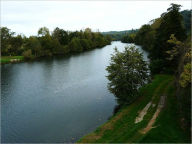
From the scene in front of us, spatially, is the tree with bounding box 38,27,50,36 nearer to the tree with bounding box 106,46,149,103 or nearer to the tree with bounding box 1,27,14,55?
the tree with bounding box 1,27,14,55

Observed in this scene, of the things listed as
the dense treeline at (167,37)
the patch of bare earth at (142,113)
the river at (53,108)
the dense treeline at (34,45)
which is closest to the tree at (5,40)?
the dense treeline at (34,45)

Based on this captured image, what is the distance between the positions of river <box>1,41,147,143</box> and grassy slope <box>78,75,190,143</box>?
8.75 ft

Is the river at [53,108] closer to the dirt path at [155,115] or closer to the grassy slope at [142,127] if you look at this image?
the grassy slope at [142,127]

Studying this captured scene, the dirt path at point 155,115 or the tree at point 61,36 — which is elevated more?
the tree at point 61,36

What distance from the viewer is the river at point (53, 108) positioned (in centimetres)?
2067

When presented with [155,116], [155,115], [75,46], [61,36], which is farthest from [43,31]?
[155,116]

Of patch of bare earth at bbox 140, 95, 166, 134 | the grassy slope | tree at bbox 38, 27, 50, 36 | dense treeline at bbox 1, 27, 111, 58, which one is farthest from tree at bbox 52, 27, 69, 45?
patch of bare earth at bbox 140, 95, 166, 134

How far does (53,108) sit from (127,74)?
1219cm

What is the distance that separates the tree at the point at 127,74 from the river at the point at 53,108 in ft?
11.5

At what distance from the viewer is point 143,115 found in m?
19.9

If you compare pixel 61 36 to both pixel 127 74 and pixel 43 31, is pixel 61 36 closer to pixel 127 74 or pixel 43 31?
pixel 43 31

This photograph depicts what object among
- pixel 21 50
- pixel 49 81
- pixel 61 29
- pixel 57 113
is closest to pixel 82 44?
pixel 61 29

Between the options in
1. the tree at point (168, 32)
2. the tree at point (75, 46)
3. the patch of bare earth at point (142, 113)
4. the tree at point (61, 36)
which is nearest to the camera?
the patch of bare earth at point (142, 113)

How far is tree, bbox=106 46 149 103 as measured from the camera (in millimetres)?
23500
